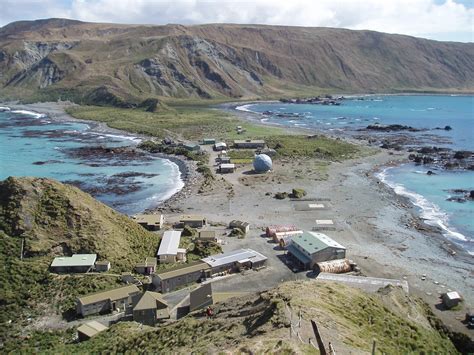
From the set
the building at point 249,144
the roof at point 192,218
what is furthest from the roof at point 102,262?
the building at point 249,144

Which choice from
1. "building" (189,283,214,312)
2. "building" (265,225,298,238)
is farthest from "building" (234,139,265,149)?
"building" (189,283,214,312)

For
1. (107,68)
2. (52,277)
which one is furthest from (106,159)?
(107,68)

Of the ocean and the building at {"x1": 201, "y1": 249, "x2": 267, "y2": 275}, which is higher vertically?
the ocean

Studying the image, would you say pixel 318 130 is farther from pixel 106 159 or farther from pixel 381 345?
pixel 381 345

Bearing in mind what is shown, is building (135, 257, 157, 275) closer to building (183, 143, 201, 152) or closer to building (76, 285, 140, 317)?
building (76, 285, 140, 317)

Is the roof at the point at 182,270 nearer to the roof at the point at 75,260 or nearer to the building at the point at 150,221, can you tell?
the roof at the point at 75,260

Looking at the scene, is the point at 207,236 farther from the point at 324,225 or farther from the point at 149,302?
the point at 324,225
